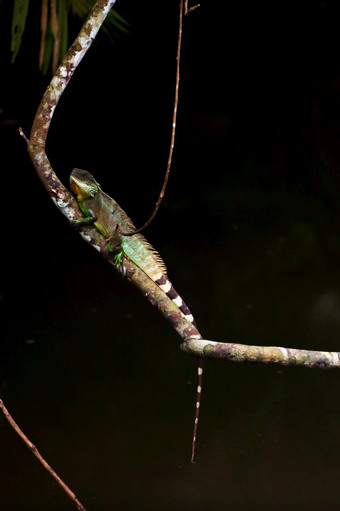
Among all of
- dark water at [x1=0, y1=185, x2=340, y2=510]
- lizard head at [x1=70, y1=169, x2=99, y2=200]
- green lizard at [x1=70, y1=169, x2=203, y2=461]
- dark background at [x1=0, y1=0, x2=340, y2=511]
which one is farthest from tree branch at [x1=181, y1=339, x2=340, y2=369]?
dark background at [x1=0, y1=0, x2=340, y2=511]

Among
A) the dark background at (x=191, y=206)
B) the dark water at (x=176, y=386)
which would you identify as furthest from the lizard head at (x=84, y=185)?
the dark background at (x=191, y=206)

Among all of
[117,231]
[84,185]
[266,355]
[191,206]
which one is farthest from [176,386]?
[266,355]

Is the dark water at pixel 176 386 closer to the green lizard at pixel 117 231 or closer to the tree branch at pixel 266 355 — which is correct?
the green lizard at pixel 117 231

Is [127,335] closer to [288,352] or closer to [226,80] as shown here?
[226,80]

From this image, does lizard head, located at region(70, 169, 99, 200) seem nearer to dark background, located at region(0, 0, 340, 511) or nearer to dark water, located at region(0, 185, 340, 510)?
dark water, located at region(0, 185, 340, 510)

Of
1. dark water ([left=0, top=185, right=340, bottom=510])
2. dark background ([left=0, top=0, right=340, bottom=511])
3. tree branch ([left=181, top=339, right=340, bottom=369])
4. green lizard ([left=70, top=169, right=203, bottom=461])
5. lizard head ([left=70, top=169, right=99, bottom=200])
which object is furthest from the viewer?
dark background ([left=0, top=0, right=340, bottom=511])

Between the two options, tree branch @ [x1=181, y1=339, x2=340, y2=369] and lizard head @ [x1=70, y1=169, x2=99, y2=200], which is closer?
tree branch @ [x1=181, y1=339, x2=340, y2=369]

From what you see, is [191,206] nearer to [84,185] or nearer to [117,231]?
Result: [84,185]
